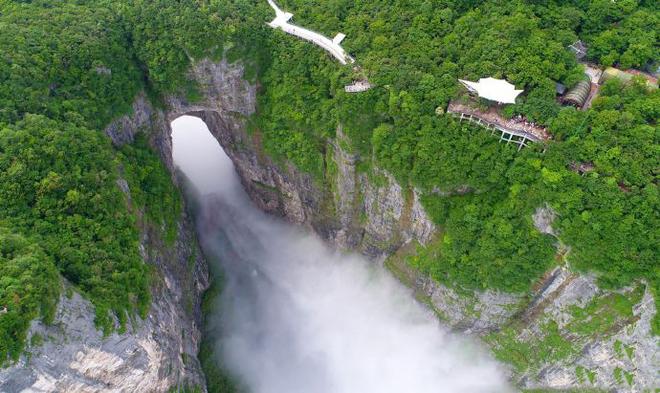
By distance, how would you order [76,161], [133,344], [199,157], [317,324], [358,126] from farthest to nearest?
1. [199,157]
2. [317,324]
3. [358,126]
4. [76,161]
5. [133,344]

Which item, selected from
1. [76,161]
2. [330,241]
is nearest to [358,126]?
[330,241]

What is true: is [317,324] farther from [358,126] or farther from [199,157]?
[199,157]

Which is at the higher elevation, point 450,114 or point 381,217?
point 450,114

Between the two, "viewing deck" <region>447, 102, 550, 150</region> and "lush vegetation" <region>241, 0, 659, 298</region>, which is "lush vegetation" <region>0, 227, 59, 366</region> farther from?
"viewing deck" <region>447, 102, 550, 150</region>

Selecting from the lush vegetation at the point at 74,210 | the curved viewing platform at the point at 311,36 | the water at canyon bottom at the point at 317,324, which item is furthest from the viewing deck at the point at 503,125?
the lush vegetation at the point at 74,210

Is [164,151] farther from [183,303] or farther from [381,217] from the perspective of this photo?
[381,217]

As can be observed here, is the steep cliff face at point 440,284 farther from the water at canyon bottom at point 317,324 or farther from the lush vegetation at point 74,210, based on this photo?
the lush vegetation at point 74,210

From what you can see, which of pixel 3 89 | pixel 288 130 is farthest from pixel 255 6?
pixel 3 89
